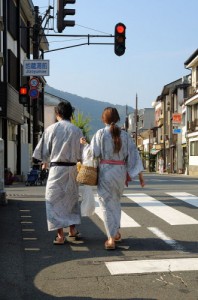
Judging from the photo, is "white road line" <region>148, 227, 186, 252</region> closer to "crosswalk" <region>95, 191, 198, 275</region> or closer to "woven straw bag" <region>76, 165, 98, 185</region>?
"crosswalk" <region>95, 191, 198, 275</region>

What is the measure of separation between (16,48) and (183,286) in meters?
22.4

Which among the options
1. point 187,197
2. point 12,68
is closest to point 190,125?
point 12,68

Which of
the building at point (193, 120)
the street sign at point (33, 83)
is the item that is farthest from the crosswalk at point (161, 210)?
the building at point (193, 120)

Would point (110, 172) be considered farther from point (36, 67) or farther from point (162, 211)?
point (36, 67)

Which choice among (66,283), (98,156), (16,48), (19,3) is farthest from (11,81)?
(66,283)

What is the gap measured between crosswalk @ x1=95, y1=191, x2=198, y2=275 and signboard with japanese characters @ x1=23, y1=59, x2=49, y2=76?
299 inches

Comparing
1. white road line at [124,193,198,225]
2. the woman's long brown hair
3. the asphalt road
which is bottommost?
the asphalt road

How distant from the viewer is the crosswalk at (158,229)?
4812mm

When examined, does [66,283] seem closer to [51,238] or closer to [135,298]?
[135,298]

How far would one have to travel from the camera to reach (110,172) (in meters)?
6.02

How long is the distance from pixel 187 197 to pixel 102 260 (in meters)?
6.60

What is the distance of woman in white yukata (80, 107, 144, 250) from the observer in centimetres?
598

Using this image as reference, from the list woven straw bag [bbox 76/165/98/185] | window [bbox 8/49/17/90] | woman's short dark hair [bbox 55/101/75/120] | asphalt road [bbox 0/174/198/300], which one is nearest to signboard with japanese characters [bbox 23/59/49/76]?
window [bbox 8/49/17/90]

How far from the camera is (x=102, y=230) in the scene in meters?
7.29
